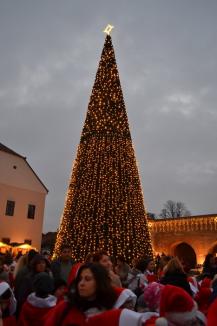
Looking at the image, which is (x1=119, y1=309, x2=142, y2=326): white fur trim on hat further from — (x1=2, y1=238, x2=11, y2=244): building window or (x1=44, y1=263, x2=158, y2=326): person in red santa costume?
(x1=2, y1=238, x2=11, y2=244): building window

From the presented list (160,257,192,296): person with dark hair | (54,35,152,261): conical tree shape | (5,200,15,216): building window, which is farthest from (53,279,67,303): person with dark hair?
(5,200,15,216): building window

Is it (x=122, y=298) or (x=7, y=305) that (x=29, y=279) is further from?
(x=122, y=298)

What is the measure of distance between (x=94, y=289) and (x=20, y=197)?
2627cm

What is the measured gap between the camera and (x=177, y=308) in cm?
231

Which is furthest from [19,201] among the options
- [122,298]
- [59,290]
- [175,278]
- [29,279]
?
[122,298]

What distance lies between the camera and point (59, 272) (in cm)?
632

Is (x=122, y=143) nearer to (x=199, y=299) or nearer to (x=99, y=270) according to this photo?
(x=199, y=299)

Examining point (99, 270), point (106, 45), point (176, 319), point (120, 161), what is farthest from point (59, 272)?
point (106, 45)

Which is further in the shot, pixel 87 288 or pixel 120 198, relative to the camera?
pixel 120 198

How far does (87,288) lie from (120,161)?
41.5ft

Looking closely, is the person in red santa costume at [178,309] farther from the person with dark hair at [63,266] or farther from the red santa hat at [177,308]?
the person with dark hair at [63,266]

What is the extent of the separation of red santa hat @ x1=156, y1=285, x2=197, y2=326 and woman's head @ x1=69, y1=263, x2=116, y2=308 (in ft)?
1.49

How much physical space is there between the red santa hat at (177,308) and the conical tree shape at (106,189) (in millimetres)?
11812

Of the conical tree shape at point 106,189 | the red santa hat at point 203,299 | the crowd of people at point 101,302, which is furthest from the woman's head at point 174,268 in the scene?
the conical tree shape at point 106,189
